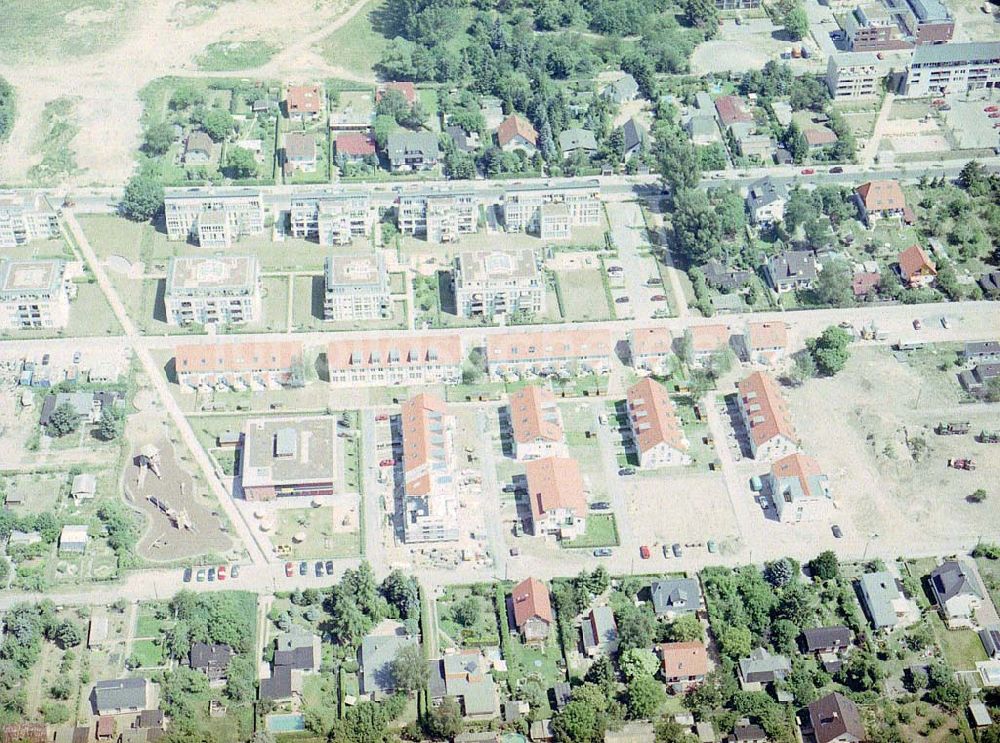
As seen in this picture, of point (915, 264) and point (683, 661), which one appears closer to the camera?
point (683, 661)

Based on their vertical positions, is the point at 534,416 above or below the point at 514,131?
above

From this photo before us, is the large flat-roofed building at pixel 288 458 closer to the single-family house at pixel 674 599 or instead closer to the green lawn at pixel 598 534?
the green lawn at pixel 598 534

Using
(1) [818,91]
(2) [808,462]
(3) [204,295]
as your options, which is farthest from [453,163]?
(2) [808,462]

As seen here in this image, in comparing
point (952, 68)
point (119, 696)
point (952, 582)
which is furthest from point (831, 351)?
point (119, 696)

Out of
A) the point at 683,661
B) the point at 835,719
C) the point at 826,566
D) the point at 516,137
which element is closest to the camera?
the point at 835,719

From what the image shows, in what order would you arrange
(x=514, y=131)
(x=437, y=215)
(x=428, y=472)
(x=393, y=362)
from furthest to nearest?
(x=514, y=131) < (x=437, y=215) < (x=393, y=362) < (x=428, y=472)

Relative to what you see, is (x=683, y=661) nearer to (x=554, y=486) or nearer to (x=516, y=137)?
(x=554, y=486)

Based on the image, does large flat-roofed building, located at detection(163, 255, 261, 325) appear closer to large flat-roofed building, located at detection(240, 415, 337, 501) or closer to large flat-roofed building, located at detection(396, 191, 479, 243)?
large flat-roofed building, located at detection(240, 415, 337, 501)
